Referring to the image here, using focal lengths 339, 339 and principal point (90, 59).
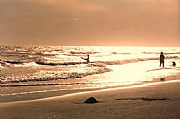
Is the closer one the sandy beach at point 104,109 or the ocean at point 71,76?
the sandy beach at point 104,109

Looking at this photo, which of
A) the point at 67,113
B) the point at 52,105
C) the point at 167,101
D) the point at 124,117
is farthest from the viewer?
the point at 52,105

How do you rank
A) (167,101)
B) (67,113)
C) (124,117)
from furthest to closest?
(167,101) < (67,113) < (124,117)

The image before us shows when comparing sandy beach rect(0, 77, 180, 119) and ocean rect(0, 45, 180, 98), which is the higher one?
ocean rect(0, 45, 180, 98)

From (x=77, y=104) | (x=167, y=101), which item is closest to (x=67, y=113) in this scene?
(x=77, y=104)

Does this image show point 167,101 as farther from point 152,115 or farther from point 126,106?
point 152,115

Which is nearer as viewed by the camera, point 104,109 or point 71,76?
point 104,109

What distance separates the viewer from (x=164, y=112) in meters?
9.98

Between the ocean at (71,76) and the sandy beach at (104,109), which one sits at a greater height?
the ocean at (71,76)

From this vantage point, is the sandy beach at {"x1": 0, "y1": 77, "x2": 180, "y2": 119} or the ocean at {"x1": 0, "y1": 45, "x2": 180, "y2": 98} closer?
the sandy beach at {"x1": 0, "y1": 77, "x2": 180, "y2": 119}

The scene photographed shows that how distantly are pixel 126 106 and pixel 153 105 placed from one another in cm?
90

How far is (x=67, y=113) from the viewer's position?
1084 centimetres

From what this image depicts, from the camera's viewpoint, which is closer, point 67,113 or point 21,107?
point 67,113

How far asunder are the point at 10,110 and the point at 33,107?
835 millimetres

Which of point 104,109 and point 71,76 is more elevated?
point 71,76
